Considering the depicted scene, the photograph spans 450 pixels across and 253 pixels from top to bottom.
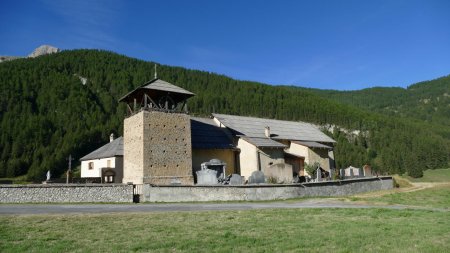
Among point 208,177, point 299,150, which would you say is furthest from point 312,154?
point 208,177

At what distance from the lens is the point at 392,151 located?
11275 centimetres

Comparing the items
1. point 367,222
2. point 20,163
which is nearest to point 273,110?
point 20,163

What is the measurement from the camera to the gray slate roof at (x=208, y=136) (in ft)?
120

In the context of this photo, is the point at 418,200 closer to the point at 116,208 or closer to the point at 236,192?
the point at 236,192

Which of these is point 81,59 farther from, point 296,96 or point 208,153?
point 208,153

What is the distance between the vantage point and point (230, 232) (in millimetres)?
12000

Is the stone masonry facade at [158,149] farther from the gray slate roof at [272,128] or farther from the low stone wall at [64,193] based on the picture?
the gray slate roof at [272,128]

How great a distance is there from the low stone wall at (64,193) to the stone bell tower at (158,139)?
14.7 feet

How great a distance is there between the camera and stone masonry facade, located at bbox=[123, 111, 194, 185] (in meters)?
30.2

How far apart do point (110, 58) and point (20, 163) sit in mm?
73794

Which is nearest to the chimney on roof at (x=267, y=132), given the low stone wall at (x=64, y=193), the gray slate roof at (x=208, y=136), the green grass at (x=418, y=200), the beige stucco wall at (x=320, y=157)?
the gray slate roof at (x=208, y=136)

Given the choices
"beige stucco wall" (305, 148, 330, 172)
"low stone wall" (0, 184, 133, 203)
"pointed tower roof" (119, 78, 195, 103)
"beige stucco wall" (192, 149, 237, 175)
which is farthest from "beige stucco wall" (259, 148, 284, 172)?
"low stone wall" (0, 184, 133, 203)

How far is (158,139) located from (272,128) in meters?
19.5

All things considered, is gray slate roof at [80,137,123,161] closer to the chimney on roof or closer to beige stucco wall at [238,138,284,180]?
beige stucco wall at [238,138,284,180]
